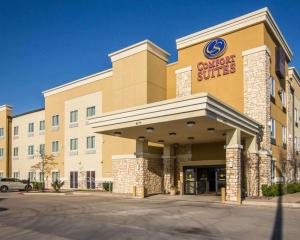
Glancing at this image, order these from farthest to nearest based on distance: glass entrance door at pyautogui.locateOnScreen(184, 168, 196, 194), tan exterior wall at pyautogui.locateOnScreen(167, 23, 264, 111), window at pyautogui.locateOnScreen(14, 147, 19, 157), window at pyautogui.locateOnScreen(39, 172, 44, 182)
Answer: window at pyautogui.locateOnScreen(14, 147, 19, 157)
window at pyautogui.locateOnScreen(39, 172, 44, 182)
glass entrance door at pyautogui.locateOnScreen(184, 168, 196, 194)
tan exterior wall at pyautogui.locateOnScreen(167, 23, 264, 111)

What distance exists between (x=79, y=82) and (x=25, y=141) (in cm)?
1496

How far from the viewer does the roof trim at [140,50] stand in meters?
30.6

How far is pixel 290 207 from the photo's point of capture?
1900cm

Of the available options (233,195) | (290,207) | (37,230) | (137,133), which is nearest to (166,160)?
(137,133)

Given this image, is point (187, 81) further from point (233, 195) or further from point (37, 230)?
point (37, 230)

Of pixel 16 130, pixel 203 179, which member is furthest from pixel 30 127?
pixel 203 179

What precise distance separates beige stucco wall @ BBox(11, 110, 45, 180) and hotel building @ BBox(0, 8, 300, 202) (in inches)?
384

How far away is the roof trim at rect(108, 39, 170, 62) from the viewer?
3061cm

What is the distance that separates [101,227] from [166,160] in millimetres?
17146

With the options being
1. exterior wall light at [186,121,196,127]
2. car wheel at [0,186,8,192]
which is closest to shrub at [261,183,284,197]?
exterior wall light at [186,121,196,127]

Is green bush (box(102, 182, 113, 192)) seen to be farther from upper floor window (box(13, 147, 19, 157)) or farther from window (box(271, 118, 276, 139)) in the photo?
upper floor window (box(13, 147, 19, 157))

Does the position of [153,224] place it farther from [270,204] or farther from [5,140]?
[5,140]

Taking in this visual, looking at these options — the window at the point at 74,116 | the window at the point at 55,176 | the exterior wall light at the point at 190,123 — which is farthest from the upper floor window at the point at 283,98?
the window at the point at 55,176

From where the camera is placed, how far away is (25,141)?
48562 millimetres
